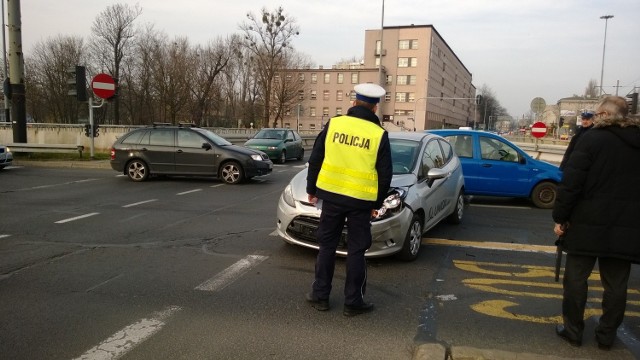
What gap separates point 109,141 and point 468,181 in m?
18.8

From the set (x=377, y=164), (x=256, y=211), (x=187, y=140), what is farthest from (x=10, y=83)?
(x=377, y=164)

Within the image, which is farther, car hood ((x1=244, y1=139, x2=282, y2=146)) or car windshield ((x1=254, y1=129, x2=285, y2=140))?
car windshield ((x1=254, y1=129, x2=285, y2=140))

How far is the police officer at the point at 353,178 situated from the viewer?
3.91 metres

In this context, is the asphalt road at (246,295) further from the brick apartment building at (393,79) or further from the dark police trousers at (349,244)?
the brick apartment building at (393,79)

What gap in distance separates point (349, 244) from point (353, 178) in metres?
0.59

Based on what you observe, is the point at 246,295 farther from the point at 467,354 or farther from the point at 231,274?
the point at 467,354

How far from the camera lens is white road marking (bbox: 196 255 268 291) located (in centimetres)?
478

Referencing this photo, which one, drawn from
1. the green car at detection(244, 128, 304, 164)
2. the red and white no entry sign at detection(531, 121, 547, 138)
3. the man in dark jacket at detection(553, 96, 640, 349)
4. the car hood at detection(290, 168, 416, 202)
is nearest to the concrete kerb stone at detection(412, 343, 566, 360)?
the man in dark jacket at detection(553, 96, 640, 349)

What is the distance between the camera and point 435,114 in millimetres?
103000

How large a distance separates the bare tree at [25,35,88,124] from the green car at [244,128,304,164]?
34.4m

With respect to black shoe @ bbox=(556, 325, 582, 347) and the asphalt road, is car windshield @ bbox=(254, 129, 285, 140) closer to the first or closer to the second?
the asphalt road

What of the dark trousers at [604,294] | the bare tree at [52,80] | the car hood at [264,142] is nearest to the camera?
the dark trousers at [604,294]

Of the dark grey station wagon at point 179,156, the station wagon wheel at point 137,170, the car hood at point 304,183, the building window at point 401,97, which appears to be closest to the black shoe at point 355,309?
the car hood at point 304,183

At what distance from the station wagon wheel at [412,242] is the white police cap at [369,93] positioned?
6.91 feet
